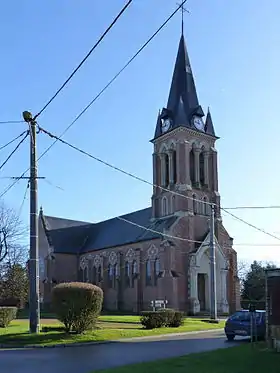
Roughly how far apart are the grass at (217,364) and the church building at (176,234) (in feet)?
127

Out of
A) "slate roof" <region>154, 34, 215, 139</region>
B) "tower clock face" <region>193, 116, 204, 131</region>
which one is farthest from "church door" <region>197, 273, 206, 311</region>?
"tower clock face" <region>193, 116, 204, 131</region>

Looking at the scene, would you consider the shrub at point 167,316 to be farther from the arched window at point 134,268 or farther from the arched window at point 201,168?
the arched window at point 201,168

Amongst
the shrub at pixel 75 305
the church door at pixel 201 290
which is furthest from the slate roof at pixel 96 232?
the shrub at pixel 75 305

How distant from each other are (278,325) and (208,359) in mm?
3242

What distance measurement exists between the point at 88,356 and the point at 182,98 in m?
48.9

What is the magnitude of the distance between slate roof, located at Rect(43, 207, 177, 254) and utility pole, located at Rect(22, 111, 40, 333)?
1407 inches

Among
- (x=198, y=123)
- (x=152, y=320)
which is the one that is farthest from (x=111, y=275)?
(x=152, y=320)

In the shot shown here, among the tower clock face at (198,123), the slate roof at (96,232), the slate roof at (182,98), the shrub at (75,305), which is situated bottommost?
the shrub at (75,305)

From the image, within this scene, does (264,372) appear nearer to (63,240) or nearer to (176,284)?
(176,284)

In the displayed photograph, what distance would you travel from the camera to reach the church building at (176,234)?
5431 cm

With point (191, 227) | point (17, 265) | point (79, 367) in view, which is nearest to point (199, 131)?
point (191, 227)

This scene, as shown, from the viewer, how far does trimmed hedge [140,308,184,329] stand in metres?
27.4

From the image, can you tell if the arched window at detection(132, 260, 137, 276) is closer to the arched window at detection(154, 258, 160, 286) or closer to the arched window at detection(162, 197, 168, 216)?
the arched window at detection(154, 258, 160, 286)

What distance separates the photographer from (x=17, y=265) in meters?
54.2
